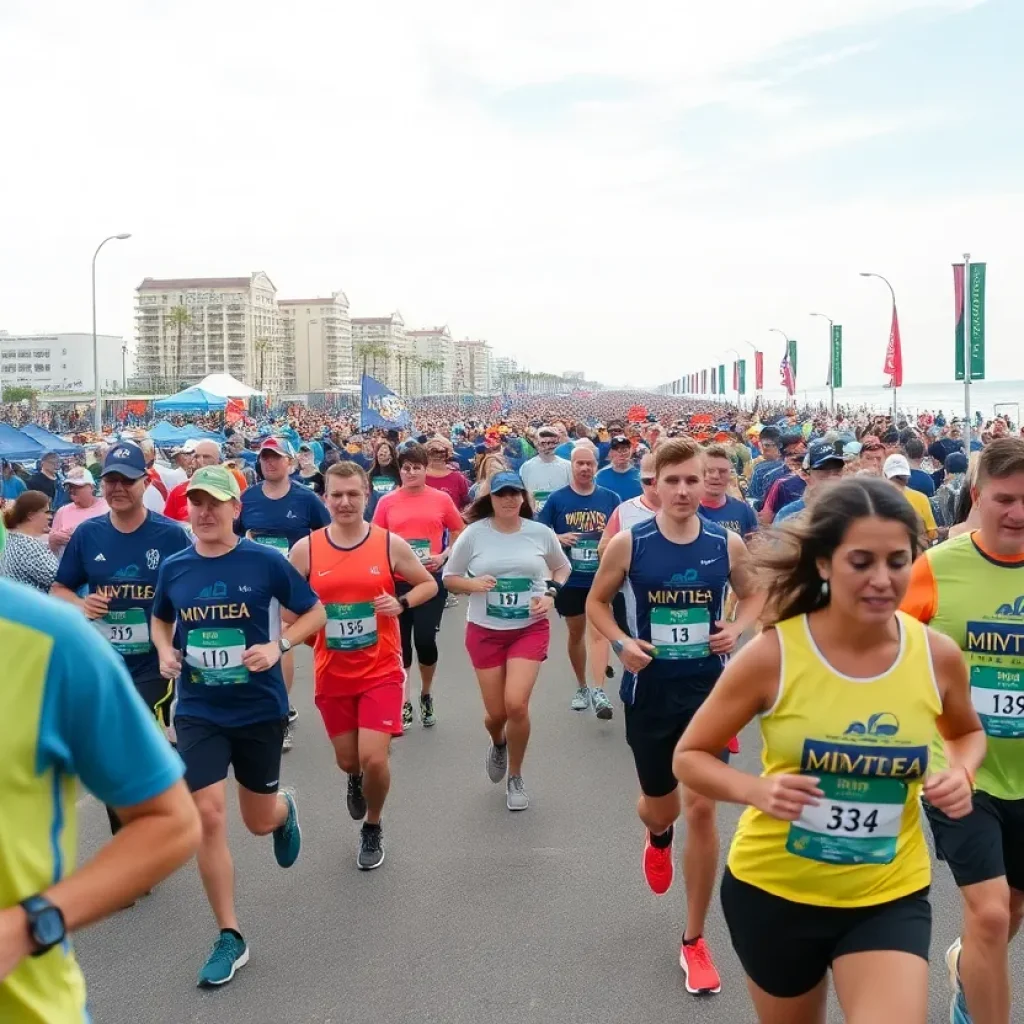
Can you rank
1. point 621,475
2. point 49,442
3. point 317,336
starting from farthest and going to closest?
point 317,336, point 49,442, point 621,475

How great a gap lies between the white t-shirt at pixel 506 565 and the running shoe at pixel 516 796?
2.81 feet

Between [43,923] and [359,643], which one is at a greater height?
[43,923]

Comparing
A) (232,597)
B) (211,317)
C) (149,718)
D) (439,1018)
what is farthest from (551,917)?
(211,317)

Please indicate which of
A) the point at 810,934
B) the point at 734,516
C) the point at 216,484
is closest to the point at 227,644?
the point at 216,484

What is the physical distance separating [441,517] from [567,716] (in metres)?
1.75

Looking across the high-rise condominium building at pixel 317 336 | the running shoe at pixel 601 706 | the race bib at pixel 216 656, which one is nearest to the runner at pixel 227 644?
the race bib at pixel 216 656

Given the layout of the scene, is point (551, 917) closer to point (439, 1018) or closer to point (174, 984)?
point (439, 1018)

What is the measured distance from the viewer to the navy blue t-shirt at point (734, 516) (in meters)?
6.80

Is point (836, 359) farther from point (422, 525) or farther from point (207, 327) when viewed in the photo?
point (207, 327)

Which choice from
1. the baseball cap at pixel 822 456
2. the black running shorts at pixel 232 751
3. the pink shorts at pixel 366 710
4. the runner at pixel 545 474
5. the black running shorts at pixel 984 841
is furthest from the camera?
the runner at pixel 545 474

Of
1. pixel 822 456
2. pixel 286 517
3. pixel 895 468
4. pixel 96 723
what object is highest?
pixel 822 456

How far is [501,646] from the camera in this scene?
6.34m

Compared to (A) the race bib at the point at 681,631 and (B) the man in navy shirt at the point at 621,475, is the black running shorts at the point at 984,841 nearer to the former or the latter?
(A) the race bib at the point at 681,631

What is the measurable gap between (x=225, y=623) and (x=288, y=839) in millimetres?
1086
